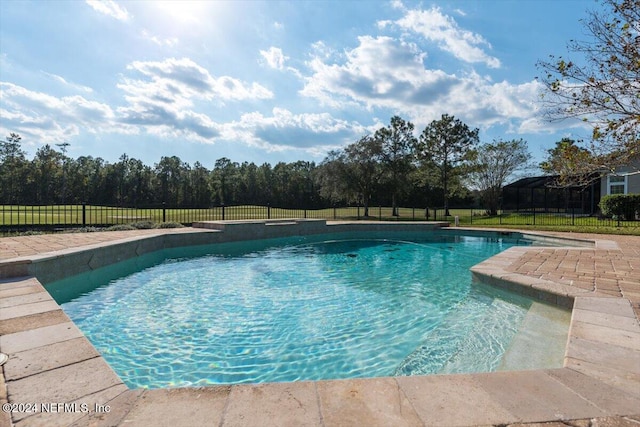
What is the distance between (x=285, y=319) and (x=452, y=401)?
297cm

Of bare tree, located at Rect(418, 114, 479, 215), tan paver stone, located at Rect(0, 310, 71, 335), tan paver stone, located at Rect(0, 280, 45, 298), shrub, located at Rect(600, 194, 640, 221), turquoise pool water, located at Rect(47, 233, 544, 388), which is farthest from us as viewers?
bare tree, located at Rect(418, 114, 479, 215)

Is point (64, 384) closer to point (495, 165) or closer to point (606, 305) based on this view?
point (606, 305)

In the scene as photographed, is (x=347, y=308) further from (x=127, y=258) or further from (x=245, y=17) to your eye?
(x=245, y=17)

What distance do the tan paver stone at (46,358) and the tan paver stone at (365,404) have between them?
69.3 inches

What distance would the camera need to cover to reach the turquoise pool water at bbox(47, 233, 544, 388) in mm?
3250

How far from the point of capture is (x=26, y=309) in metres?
3.33

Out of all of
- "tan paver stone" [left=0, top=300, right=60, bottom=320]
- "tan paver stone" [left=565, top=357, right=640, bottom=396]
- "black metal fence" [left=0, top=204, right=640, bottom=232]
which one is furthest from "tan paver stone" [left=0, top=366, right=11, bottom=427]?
"black metal fence" [left=0, top=204, right=640, bottom=232]

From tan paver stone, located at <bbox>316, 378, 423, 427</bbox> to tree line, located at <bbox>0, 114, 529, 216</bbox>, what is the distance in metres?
21.7

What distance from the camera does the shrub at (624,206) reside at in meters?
16.3

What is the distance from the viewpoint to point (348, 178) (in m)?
23.5

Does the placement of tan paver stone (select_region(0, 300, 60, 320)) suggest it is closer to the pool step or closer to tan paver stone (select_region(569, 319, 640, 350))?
the pool step

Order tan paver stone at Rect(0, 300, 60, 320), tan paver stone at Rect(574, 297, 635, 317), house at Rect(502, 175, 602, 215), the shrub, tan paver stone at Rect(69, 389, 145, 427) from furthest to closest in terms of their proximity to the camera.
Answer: house at Rect(502, 175, 602, 215)
the shrub
tan paver stone at Rect(574, 297, 635, 317)
tan paver stone at Rect(0, 300, 60, 320)
tan paver stone at Rect(69, 389, 145, 427)

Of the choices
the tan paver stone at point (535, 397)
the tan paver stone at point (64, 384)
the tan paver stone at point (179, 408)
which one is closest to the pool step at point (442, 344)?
the tan paver stone at point (535, 397)

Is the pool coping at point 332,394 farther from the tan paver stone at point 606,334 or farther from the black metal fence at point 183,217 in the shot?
the black metal fence at point 183,217
